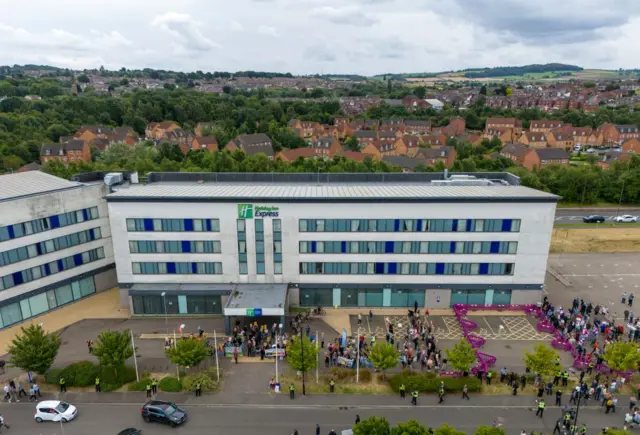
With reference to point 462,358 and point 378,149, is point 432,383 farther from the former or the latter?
point 378,149

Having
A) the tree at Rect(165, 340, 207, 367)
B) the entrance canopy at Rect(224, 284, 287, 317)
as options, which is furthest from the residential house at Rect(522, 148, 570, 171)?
the tree at Rect(165, 340, 207, 367)

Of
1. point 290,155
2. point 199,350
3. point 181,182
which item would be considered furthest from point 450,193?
point 290,155

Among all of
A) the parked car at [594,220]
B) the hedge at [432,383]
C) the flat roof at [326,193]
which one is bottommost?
the parked car at [594,220]

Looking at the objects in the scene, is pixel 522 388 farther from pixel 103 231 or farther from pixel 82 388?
pixel 103 231

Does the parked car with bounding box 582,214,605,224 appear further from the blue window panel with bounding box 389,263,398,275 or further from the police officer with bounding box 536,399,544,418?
the police officer with bounding box 536,399,544,418

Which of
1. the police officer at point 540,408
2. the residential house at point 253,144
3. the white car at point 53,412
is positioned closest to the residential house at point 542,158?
the residential house at point 253,144

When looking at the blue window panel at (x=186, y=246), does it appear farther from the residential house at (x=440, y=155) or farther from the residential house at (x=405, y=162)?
the residential house at (x=440, y=155)
